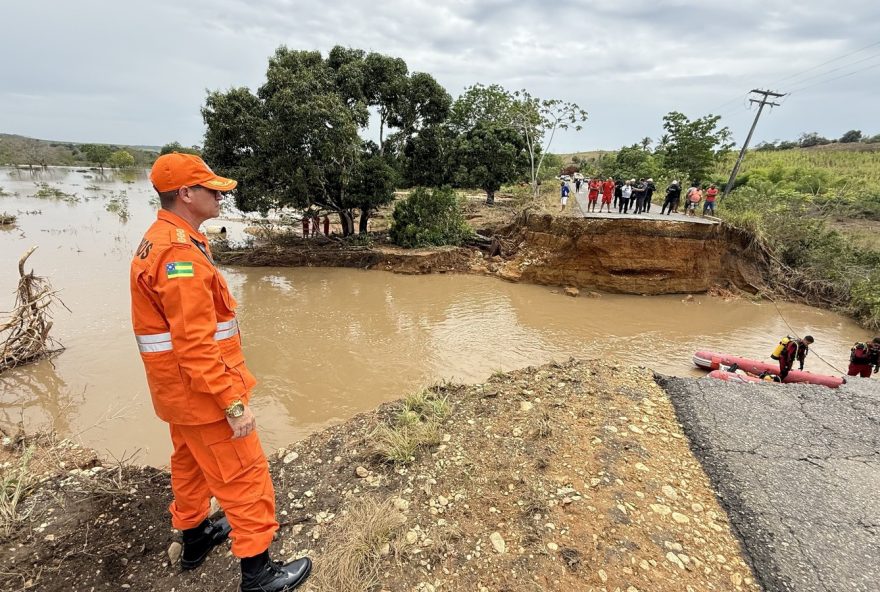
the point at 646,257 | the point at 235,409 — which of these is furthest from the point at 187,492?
the point at 646,257

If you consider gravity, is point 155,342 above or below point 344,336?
above

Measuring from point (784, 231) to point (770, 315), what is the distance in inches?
152

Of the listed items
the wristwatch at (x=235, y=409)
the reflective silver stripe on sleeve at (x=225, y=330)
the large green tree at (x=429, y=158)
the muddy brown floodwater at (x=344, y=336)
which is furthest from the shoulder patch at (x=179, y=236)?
the large green tree at (x=429, y=158)

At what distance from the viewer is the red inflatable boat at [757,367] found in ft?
21.2

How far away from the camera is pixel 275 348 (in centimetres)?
823

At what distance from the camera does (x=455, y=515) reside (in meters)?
2.77

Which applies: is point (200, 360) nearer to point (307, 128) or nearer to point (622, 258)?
point (307, 128)

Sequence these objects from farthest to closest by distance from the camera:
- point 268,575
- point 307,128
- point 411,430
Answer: point 307,128, point 411,430, point 268,575

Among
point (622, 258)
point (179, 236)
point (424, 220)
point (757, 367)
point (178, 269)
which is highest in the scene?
point (179, 236)

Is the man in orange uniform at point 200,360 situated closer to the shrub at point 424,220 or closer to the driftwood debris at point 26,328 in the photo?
the driftwood debris at point 26,328

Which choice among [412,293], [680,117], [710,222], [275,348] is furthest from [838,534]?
[680,117]

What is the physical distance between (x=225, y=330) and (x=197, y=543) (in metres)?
1.37

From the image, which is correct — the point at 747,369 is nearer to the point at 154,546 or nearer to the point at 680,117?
the point at 154,546

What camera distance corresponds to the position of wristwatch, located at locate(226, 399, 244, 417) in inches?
78.6
